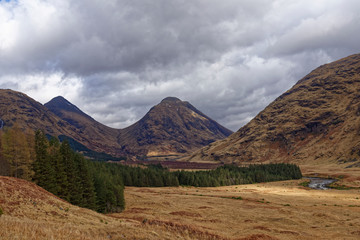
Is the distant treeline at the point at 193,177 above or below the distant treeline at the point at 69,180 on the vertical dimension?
below

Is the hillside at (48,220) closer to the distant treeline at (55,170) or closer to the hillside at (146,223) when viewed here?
the hillside at (146,223)

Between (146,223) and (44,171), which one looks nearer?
(146,223)

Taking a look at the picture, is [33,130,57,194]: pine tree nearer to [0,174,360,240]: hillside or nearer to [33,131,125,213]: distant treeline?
[33,131,125,213]: distant treeline

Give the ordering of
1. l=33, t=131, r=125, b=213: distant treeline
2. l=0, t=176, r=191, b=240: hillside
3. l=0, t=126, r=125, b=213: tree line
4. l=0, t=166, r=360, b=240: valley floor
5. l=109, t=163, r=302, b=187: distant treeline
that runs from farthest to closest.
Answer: l=109, t=163, r=302, b=187: distant treeline
l=33, t=131, r=125, b=213: distant treeline
l=0, t=126, r=125, b=213: tree line
l=0, t=166, r=360, b=240: valley floor
l=0, t=176, r=191, b=240: hillside

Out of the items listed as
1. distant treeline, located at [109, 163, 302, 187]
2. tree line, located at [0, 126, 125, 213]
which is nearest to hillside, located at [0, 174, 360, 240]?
tree line, located at [0, 126, 125, 213]

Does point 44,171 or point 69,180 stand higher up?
point 44,171

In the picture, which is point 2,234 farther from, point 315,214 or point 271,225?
point 315,214

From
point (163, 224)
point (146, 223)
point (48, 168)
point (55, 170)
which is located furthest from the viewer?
point (55, 170)

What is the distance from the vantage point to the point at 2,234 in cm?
1404

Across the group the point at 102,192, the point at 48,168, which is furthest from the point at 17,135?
the point at 102,192

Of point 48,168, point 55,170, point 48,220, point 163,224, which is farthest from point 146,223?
point 55,170

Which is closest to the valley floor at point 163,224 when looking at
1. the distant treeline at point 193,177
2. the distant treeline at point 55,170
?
the distant treeline at point 55,170

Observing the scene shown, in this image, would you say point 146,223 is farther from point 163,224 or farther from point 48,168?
point 48,168

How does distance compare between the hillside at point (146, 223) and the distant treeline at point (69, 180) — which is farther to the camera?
the distant treeline at point (69, 180)
